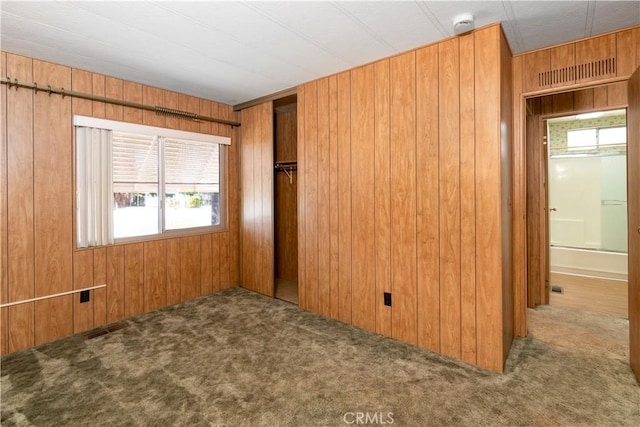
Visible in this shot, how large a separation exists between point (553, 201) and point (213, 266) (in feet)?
20.9

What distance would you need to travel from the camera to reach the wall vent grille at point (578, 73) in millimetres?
2285

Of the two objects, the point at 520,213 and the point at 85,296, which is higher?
the point at 520,213

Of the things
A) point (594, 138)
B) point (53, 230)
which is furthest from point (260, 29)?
point (594, 138)

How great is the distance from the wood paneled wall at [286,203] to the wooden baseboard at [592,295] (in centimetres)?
334

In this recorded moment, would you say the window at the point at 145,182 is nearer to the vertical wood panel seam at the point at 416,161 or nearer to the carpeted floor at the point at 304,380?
the carpeted floor at the point at 304,380

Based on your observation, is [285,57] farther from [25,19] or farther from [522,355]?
[522,355]

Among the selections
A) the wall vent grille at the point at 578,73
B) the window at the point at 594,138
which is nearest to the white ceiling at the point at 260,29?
the wall vent grille at the point at 578,73

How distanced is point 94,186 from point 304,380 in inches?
105

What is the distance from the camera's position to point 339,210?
3080 millimetres

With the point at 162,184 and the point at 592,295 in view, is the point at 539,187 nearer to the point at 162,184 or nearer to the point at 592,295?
the point at 592,295

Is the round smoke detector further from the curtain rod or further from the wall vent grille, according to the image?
the curtain rod

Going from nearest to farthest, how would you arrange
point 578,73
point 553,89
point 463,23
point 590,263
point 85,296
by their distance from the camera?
point 463,23 < point 578,73 < point 553,89 < point 85,296 < point 590,263

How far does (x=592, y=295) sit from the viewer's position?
379 centimetres

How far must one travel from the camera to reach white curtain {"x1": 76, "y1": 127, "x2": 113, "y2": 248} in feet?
9.55
